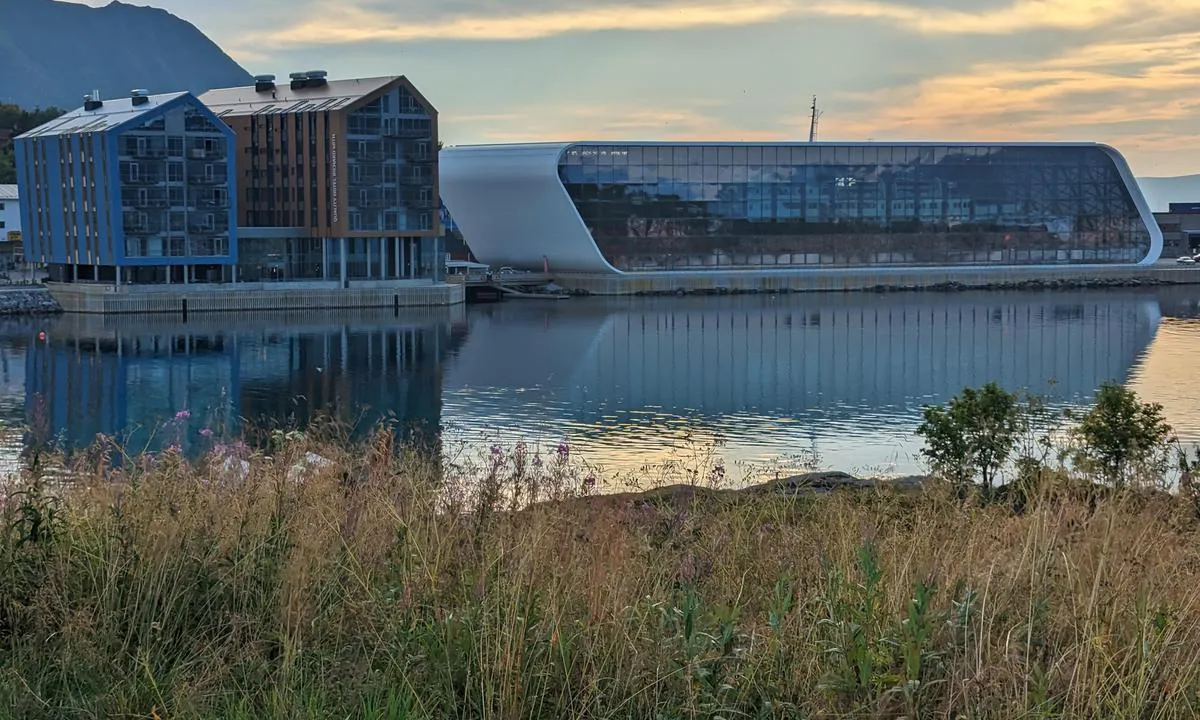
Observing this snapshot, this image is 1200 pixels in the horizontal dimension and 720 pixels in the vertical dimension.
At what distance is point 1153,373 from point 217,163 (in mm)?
32464

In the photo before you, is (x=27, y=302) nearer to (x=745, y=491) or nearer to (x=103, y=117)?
(x=103, y=117)

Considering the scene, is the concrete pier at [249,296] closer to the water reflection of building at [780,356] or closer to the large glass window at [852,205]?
the water reflection of building at [780,356]

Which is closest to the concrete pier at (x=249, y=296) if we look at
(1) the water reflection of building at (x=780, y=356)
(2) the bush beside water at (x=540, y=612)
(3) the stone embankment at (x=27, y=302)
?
(3) the stone embankment at (x=27, y=302)

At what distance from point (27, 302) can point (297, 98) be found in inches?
516

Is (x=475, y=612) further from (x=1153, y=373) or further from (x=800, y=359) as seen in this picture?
(x=800, y=359)

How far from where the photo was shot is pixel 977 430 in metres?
13.8

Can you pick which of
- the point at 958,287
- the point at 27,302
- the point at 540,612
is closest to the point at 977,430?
the point at 540,612

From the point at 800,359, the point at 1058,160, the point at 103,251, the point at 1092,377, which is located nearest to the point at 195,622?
the point at 1092,377

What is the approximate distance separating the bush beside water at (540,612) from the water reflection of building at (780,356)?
16.8 m

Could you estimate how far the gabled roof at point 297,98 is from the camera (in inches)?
2119

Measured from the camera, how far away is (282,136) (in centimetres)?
5522

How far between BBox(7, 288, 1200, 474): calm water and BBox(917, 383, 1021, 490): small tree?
6.49 feet

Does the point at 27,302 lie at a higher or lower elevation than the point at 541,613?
lower

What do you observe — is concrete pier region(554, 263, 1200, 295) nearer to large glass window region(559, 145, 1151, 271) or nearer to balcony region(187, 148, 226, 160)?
large glass window region(559, 145, 1151, 271)
